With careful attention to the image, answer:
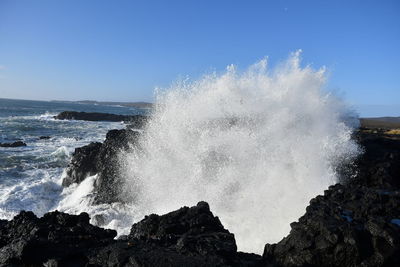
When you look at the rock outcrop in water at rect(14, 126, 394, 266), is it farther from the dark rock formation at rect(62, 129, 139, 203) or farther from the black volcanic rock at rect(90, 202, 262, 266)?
the dark rock formation at rect(62, 129, 139, 203)

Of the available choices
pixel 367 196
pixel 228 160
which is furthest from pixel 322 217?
pixel 228 160

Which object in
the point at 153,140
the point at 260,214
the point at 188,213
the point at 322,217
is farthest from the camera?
the point at 153,140

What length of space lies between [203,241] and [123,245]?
1.42 metres

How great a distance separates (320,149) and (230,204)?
4.49 meters

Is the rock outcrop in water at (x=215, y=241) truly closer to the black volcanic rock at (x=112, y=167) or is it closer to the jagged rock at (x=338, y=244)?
the jagged rock at (x=338, y=244)

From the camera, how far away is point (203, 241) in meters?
6.51

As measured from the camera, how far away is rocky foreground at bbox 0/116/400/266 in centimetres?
593

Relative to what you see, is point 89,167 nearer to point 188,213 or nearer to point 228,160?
point 228,160

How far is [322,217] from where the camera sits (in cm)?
664

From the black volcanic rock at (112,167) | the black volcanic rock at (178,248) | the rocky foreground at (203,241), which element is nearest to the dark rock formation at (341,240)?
the rocky foreground at (203,241)

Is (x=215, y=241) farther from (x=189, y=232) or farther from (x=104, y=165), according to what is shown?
(x=104, y=165)

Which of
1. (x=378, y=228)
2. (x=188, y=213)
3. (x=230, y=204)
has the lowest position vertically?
(x=230, y=204)

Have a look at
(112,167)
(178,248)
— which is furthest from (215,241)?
(112,167)

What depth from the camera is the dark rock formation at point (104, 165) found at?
1373 centimetres
